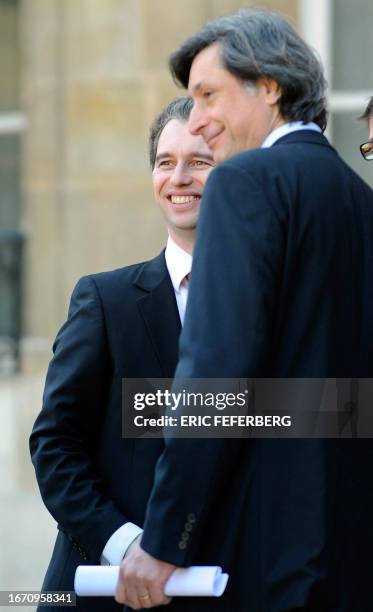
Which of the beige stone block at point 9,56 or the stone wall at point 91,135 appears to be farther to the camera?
the beige stone block at point 9,56

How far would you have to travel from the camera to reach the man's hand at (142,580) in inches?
97.5

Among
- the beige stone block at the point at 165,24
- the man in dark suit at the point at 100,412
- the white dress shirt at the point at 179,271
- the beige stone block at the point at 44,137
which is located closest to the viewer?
the man in dark suit at the point at 100,412

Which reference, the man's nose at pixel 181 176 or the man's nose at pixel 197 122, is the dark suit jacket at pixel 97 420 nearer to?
Answer: the man's nose at pixel 181 176

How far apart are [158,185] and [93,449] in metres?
0.74

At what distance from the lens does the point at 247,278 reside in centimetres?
243

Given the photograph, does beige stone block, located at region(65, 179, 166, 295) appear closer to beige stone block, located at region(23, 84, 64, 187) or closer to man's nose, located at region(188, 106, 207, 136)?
beige stone block, located at region(23, 84, 64, 187)

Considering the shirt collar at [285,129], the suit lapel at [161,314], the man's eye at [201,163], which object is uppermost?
the shirt collar at [285,129]

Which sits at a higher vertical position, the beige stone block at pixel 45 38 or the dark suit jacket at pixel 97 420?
the beige stone block at pixel 45 38

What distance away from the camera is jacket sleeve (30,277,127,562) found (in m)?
2.96

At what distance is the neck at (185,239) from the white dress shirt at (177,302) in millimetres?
11

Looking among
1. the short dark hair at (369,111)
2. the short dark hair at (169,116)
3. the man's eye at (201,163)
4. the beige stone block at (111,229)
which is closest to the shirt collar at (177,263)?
the man's eye at (201,163)

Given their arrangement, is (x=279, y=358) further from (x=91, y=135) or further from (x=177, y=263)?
(x=91, y=135)

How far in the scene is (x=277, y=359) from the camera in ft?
8.17

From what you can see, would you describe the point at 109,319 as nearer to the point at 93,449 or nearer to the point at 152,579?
the point at 93,449
